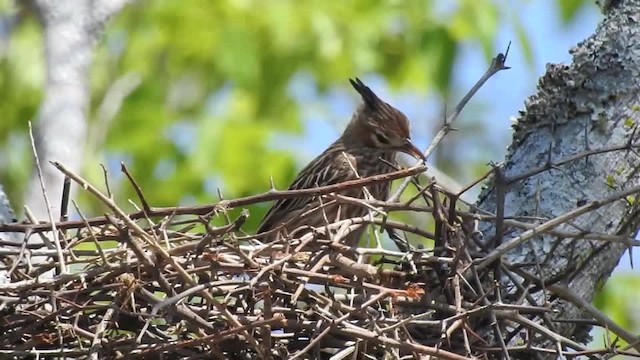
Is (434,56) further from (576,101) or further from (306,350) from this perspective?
(306,350)

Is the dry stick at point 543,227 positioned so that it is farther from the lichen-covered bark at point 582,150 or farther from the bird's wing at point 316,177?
the bird's wing at point 316,177

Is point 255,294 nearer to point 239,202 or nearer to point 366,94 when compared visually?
point 239,202

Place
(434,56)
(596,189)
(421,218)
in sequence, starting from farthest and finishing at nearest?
(421,218) → (434,56) → (596,189)

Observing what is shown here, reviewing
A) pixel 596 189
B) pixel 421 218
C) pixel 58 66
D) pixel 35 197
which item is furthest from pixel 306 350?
pixel 421 218

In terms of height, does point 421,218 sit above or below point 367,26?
below

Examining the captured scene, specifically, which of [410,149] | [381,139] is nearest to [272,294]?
[410,149]

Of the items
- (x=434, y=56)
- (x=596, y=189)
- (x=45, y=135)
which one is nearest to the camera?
(x=596, y=189)

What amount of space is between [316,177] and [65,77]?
148 cm

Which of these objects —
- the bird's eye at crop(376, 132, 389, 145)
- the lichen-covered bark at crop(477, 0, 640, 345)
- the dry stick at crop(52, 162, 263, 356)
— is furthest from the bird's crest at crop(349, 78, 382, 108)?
the dry stick at crop(52, 162, 263, 356)

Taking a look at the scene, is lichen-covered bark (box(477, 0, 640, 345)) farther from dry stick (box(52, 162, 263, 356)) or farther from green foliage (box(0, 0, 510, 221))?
green foliage (box(0, 0, 510, 221))

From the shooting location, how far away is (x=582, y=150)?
5.19 metres

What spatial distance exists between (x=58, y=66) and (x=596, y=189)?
305 cm

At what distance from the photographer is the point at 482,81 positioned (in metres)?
4.68

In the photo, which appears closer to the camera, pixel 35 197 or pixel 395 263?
pixel 395 263
